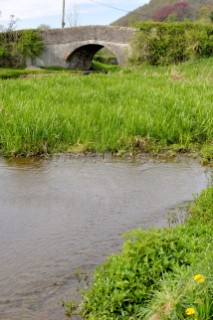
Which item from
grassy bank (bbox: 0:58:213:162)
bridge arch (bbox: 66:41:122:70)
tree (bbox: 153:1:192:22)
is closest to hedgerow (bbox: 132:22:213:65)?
bridge arch (bbox: 66:41:122:70)

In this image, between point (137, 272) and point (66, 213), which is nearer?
point (137, 272)

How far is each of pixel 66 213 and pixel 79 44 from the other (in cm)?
2779

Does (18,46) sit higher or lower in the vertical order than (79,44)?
lower

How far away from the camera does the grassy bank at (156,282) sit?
101 inches

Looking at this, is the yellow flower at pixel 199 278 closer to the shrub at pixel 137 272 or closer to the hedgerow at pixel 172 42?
the shrub at pixel 137 272

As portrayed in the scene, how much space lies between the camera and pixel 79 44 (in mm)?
31328

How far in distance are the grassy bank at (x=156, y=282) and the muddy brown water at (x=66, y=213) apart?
0.31 metres

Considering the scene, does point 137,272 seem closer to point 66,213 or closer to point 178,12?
point 66,213

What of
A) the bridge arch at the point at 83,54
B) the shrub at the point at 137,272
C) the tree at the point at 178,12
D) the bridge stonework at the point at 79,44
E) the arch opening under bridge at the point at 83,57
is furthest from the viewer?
the tree at the point at 178,12

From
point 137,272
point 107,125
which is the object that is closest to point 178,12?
point 107,125

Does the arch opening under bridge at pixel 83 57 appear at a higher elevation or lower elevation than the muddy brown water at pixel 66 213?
higher

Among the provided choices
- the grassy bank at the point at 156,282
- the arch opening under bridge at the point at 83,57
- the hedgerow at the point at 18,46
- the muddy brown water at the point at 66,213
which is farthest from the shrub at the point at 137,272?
the hedgerow at the point at 18,46

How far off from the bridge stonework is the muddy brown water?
22.1 metres

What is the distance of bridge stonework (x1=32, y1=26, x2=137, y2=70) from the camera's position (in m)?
28.8
